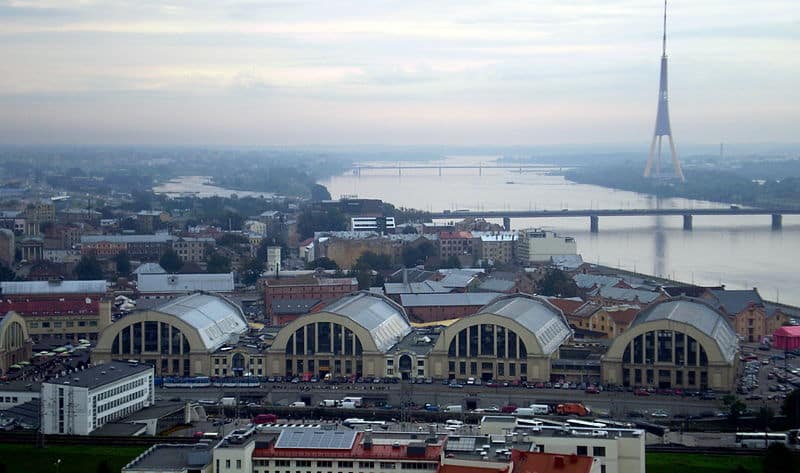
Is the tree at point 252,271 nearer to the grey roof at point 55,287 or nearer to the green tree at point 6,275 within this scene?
the green tree at point 6,275

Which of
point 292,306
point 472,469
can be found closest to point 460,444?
point 472,469

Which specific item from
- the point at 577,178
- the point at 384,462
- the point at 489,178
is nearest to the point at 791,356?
the point at 384,462

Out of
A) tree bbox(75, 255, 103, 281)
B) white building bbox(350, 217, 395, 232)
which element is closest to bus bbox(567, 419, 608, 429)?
tree bbox(75, 255, 103, 281)

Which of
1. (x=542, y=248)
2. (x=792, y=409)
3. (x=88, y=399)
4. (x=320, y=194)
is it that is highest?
(x=320, y=194)

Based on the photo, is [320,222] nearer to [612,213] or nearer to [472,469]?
[612,213]

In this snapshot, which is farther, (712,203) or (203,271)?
(712,203)

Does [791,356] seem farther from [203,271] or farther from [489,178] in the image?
[489,178]
